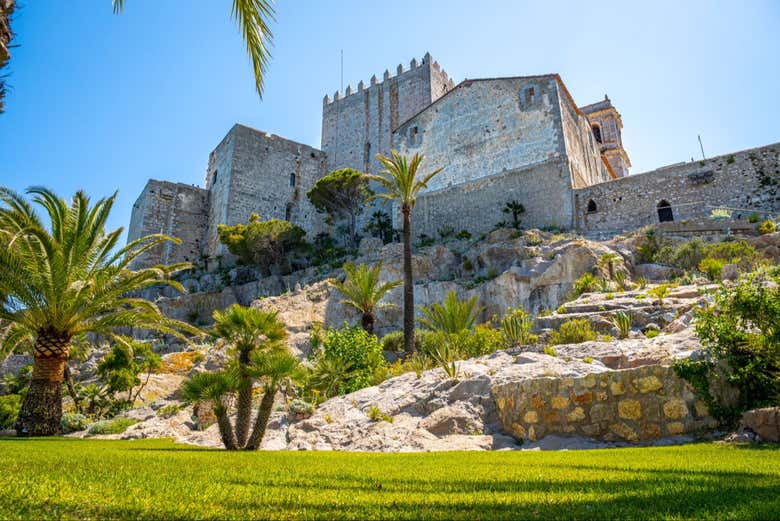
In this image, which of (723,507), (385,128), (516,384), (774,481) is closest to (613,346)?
(516,384)

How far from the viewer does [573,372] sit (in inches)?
392

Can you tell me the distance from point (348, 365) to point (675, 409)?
1034cm

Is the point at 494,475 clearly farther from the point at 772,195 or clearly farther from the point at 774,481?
the point at 772,195

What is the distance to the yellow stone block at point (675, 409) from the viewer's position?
8250 millimetres

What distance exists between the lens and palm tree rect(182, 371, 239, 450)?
9.34 metres

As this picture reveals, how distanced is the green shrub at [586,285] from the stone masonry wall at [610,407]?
32.5ft

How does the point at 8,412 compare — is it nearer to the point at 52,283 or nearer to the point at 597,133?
the point at 52,283

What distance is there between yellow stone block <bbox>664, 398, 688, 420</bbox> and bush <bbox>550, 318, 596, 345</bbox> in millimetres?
4662

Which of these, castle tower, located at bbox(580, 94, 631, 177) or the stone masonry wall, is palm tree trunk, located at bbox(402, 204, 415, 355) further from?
castle tower, located at bbox(580, 94, 631, 177)

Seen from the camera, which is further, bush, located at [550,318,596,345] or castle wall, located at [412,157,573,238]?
castle wall, located at [412,157,573,238]

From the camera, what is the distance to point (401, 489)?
13.5 feet

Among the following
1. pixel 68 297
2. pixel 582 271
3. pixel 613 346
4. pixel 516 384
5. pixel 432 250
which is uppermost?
pixel 432 250

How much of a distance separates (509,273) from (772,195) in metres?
12.2

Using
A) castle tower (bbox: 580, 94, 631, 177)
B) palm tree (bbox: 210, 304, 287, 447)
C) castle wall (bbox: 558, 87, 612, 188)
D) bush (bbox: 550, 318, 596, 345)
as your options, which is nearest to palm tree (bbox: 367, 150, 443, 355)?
palm tree (bbox: 210, 304, 287, 447)
